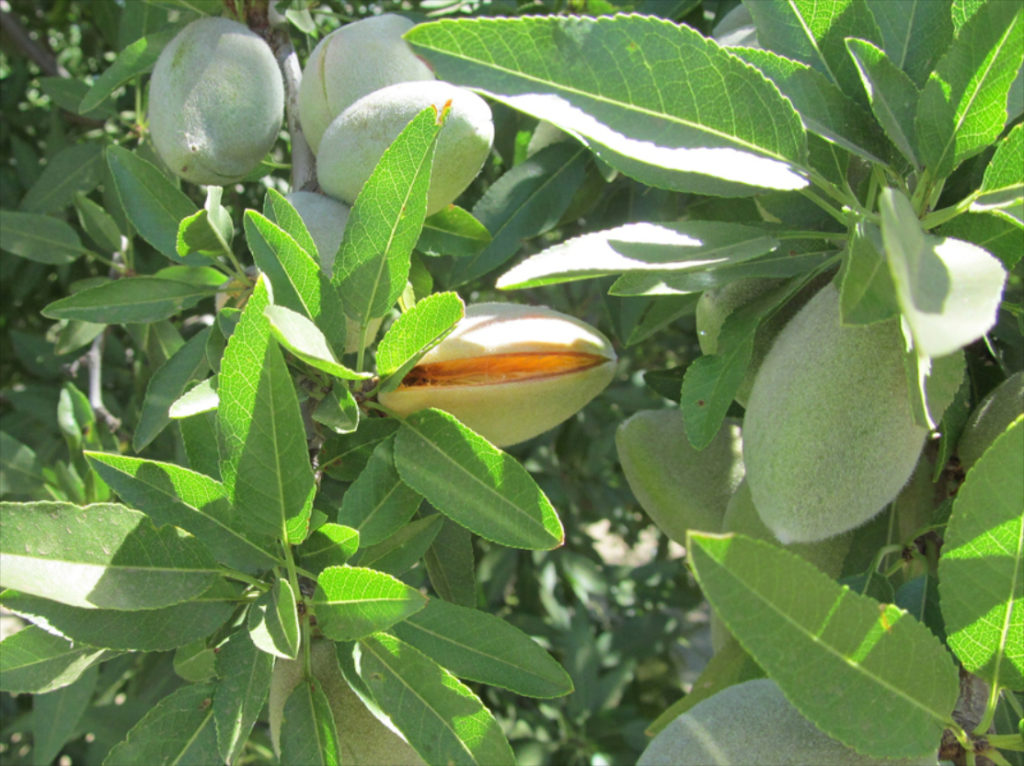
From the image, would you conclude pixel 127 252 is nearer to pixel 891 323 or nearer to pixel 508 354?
pixel 508 354

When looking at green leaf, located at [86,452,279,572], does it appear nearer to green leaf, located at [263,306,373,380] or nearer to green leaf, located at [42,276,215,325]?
green leaf, located at [263,306,373,380]

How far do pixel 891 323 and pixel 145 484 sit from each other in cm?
61

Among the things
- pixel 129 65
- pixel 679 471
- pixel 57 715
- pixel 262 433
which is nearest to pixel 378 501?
pixel 262 433

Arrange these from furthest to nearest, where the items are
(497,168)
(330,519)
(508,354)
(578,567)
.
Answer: (578,567)
(497,168)
(330,519)
(508,354)

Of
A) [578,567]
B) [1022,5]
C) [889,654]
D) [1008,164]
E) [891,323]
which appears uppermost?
[1022,5]

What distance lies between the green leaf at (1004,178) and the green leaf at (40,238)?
4.35ft

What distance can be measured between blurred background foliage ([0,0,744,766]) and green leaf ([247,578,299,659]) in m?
0.56

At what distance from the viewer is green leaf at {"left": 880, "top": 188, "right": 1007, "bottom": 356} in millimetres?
457

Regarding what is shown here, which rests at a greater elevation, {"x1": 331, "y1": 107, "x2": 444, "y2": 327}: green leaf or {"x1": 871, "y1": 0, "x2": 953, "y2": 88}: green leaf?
{"x1": 871, "y1": 0, "x2": 953, "y2": 88}: green leaf

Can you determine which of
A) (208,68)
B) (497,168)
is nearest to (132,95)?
(497,168)

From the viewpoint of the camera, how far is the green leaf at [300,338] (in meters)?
0.65

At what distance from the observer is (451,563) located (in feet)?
3.47

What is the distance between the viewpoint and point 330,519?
38.8 inches

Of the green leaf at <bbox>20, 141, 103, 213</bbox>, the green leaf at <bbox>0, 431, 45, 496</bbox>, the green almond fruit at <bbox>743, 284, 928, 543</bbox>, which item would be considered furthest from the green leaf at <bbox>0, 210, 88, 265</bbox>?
the green almond fruit at <bbox>743, 284, 928, 543</bbox>
